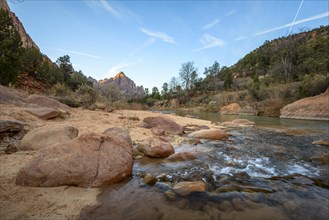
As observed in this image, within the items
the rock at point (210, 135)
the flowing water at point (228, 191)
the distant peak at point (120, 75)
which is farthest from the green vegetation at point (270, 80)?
the distant peak at point (120, 75)

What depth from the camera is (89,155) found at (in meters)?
2.79

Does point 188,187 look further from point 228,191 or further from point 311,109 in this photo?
point 311,109

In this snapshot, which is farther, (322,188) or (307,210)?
(322,188)

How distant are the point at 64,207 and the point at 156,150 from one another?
2.17 metres

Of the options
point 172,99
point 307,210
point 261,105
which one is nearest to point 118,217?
point 307,210

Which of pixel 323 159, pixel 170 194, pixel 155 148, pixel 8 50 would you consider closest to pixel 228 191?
pixel 170 194

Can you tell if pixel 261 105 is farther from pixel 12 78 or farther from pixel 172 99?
pixel 172 99

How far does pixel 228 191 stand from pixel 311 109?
621 inches

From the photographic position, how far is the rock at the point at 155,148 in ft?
13.1

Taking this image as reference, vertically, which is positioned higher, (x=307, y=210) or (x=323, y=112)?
(x=323, y=112)

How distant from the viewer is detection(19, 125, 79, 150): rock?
3572mm

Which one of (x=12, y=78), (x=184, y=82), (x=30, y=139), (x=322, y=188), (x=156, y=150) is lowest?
(x=322, y=188)

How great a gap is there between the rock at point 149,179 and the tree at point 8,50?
487 inches

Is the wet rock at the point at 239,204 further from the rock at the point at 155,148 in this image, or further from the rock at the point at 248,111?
the rock at the point at 248,111
